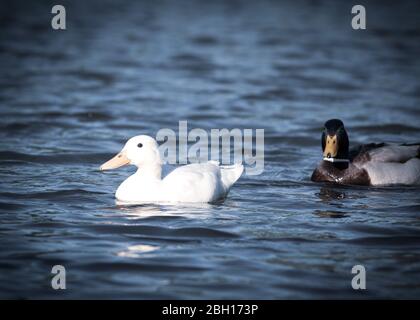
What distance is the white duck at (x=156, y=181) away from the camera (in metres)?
9.58

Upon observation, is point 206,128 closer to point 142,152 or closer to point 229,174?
point 229,174

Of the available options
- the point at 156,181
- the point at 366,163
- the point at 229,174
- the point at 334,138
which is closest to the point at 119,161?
the point at 156,181

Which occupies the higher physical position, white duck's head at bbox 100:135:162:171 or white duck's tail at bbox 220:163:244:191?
white duck's head at bbox 100:135:162:171

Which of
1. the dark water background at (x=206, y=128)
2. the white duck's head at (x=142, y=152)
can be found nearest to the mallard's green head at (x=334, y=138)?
the dark water background at (x=206, y=128)

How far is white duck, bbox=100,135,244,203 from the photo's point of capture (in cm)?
958

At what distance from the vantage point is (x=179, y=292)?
7102 mm

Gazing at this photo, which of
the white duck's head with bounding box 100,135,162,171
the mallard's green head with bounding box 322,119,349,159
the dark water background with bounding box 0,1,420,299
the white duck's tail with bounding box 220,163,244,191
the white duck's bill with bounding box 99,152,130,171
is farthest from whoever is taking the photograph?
the mallard's green head with bounding box 322,119,349,159

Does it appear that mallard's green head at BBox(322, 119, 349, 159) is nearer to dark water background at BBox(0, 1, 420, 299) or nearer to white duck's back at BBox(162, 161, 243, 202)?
dark water background at BBox(0, 1, 420, 299)

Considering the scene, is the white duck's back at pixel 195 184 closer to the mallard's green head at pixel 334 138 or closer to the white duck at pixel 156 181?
the white duck at pixel 156 181

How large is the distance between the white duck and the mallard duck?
7.65 ft

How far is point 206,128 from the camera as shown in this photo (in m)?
15.3

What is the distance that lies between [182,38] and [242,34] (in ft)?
6.85

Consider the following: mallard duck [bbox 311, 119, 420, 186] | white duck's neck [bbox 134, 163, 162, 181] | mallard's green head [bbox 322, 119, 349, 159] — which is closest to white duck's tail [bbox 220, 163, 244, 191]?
white duck's neck [bbox 134, 163, 162, 181]

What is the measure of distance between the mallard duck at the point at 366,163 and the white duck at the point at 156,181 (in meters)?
2.33
